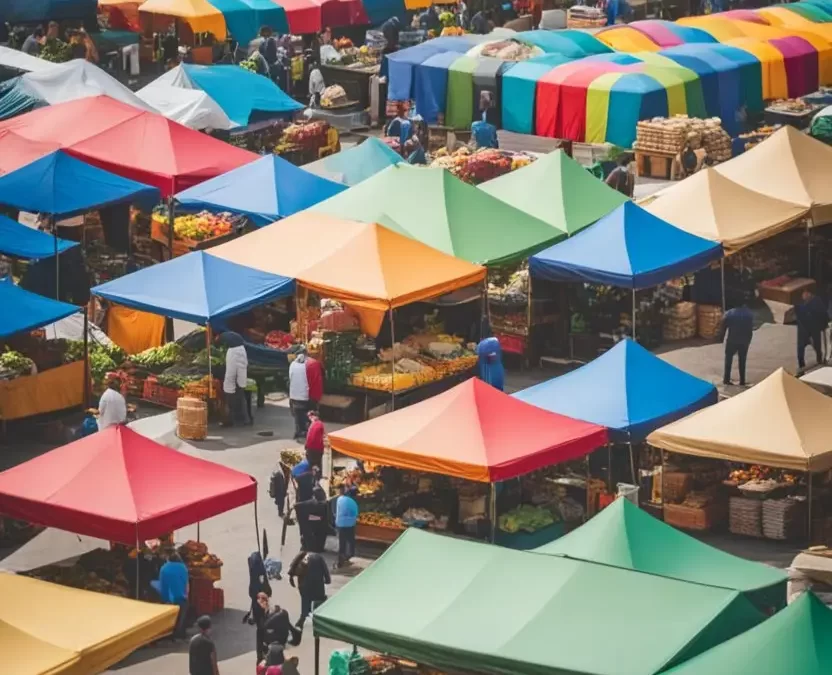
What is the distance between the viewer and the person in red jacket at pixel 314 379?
88.1 feet

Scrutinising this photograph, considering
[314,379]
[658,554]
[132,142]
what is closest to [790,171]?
[314,379]

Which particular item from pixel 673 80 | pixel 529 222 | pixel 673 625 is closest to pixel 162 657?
pixel 673 625

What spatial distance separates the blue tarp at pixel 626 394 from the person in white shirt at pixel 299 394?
3.12 metres

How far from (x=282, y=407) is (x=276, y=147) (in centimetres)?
1225

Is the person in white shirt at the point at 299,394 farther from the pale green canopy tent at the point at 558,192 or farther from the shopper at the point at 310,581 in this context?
the pale green canopy tent at the point at 558,192

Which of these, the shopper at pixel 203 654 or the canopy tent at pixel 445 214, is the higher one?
the canopy tent at pixel 445 214

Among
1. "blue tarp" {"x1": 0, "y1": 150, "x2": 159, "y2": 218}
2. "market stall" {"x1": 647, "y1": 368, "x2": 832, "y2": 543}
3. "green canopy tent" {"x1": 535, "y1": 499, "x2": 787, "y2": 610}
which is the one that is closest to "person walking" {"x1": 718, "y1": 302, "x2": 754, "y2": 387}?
"market stall" {"x1": 647, "y1": 368, "x2": 832, "y2": 543}

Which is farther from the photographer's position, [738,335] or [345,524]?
[738,335]

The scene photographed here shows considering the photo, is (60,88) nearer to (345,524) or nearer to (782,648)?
(345,524)

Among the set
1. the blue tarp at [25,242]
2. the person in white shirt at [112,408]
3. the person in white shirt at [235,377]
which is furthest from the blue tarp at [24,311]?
the blue tarp at [25,242]

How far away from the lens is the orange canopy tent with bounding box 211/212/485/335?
27766 millimetres

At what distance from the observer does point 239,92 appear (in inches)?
1591

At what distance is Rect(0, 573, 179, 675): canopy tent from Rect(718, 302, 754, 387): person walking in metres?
11.7

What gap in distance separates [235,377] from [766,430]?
7.33 meters
